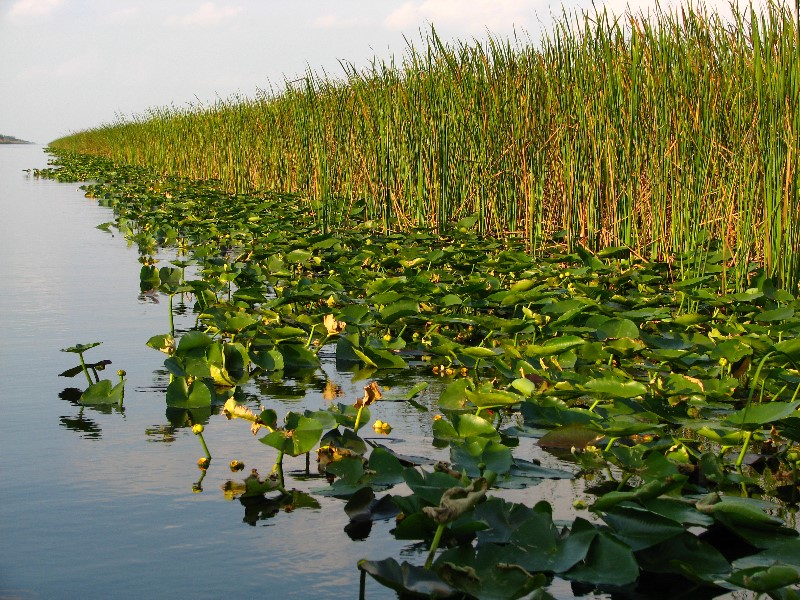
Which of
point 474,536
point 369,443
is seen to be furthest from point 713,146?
point 474,536

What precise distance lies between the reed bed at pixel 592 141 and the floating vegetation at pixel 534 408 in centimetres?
33

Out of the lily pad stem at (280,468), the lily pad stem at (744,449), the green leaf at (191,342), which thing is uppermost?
the green leaf at (191,342)

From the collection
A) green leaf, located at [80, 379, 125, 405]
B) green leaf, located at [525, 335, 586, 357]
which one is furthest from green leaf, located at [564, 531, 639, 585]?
green leaf, located at [80, 379, 125, 405]

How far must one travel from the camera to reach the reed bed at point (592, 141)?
423 cm

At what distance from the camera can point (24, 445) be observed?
2.41m

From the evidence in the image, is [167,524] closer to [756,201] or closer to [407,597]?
[407,597]

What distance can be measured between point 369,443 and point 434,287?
5.85ft

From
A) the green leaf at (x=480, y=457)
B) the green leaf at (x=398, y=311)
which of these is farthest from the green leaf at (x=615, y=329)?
the green leaf at (x=480, y=457)

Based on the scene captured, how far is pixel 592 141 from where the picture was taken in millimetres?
5645

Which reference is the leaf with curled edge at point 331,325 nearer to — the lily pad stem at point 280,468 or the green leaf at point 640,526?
the lily pad stem at point 280,468

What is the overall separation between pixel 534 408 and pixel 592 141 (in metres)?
3.51

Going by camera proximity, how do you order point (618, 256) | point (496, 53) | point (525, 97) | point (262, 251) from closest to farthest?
point (618, 256)
point (262, 251)
point (525, 97)
point (496, 53)

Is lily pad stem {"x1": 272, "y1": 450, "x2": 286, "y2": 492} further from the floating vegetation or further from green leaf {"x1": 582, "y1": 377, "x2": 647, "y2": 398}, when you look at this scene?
green leaf {"x1": 582, "y1": 377, "x2": 647, "y2": 398}

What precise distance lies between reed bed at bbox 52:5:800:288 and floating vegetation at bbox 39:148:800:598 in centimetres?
33
